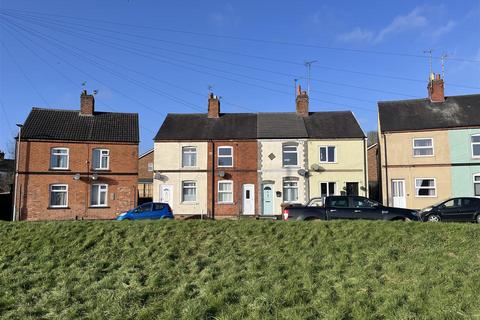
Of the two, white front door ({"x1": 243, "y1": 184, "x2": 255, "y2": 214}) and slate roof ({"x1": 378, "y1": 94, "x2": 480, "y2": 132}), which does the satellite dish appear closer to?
white front door ({"x1": 243, "y1": 184, "x2": 255, "y2": 214})

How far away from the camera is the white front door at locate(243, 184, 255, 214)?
30.1m

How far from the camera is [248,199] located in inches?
1193

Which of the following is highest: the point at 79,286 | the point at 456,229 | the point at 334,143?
the point at 334,143

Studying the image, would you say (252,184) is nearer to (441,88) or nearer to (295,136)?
(295,136)

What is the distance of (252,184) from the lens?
99.8 feet

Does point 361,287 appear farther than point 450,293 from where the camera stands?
Yes

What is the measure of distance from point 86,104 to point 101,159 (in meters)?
5.71

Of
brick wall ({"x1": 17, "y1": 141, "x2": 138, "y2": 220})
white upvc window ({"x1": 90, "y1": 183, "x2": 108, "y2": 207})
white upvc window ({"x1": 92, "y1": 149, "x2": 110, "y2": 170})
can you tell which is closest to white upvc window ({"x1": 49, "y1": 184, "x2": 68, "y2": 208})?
brick wall ({"x1": 17, "y1": 141, "x2": 138, "y2": 220})

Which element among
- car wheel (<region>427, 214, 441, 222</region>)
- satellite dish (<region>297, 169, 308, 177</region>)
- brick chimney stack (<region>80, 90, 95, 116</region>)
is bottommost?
car wheel (<region>427, 214, 441, 222</region>)

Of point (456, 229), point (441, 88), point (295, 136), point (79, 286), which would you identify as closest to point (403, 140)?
point (441, 88)

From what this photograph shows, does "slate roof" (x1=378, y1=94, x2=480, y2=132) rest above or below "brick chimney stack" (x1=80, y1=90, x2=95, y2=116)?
below

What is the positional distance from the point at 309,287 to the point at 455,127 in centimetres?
2503

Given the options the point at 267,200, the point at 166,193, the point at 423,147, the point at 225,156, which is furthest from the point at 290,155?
the point at 166,193

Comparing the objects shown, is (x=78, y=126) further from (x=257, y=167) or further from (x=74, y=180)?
(x=257, y=167)
